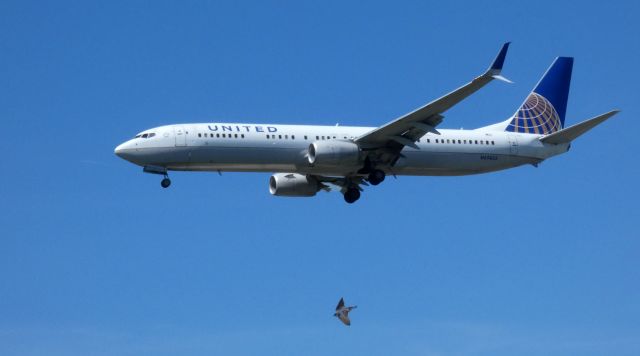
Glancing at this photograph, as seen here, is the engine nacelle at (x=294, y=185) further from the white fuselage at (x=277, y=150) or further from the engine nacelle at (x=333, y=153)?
the engine nacelle at (x=333, y=153)

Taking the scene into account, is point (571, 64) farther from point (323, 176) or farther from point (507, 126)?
point (323, 176)

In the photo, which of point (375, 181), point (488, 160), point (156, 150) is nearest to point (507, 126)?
point (488, 160)

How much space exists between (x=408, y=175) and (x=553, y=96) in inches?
455

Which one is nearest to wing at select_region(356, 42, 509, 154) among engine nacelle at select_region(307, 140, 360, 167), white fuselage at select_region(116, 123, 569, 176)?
engine nacelle at select_region(307, 140, 360, 167)

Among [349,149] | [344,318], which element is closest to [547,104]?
[349,149]

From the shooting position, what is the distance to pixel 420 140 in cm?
6556

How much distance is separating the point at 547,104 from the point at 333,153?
16199 millimetres

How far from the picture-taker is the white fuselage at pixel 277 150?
6194cm

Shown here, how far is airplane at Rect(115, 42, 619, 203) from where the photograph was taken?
61.9 metres

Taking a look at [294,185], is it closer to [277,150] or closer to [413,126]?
[277,150]

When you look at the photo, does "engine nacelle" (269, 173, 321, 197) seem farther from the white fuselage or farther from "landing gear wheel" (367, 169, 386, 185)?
"landing gear wheel" (367, 169, 386, 185)

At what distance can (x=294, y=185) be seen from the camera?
68.9m

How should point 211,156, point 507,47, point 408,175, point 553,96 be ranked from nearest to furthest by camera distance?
point 507,47
point 211,156
point 408,175
point 553,96

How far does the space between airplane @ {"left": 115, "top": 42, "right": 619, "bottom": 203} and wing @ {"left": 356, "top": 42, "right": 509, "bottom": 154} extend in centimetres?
5
